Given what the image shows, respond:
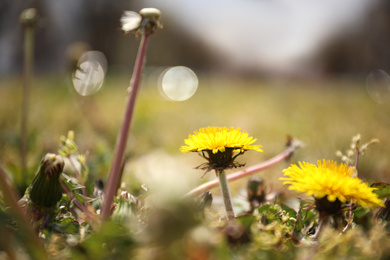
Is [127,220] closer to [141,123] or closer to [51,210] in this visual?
[51,210]

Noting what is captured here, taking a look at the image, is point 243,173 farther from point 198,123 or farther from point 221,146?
point 198,123

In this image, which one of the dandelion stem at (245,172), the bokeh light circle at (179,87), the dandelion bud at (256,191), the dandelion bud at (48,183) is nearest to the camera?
the dandelion bud at (48,183)

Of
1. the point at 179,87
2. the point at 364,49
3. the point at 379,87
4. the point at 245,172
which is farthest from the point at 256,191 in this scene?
the point at 364,49

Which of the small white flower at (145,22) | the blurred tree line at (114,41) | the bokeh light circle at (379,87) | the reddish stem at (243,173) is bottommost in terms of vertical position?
the reddish stem at (243,173)

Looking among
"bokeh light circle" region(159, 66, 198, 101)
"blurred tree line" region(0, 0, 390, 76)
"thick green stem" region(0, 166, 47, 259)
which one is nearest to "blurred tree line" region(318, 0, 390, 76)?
"blurred tree line" region(0, 0, 390, 76)

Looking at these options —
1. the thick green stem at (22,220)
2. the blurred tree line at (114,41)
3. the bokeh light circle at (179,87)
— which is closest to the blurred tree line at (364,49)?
the blurred tree line at (114,41)

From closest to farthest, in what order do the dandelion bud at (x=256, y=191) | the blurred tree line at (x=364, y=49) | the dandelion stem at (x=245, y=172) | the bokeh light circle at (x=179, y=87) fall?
the dandelion stem at (x=245, y=172)
the dandelion bud at (x=256, y=191)
the bokeh light circle at (x=179, y=87)
the blurred tree line at (x=364, y=49)

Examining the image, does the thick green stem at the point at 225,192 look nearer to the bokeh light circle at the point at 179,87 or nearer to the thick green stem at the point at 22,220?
the thick green stem at the point at 22,220
